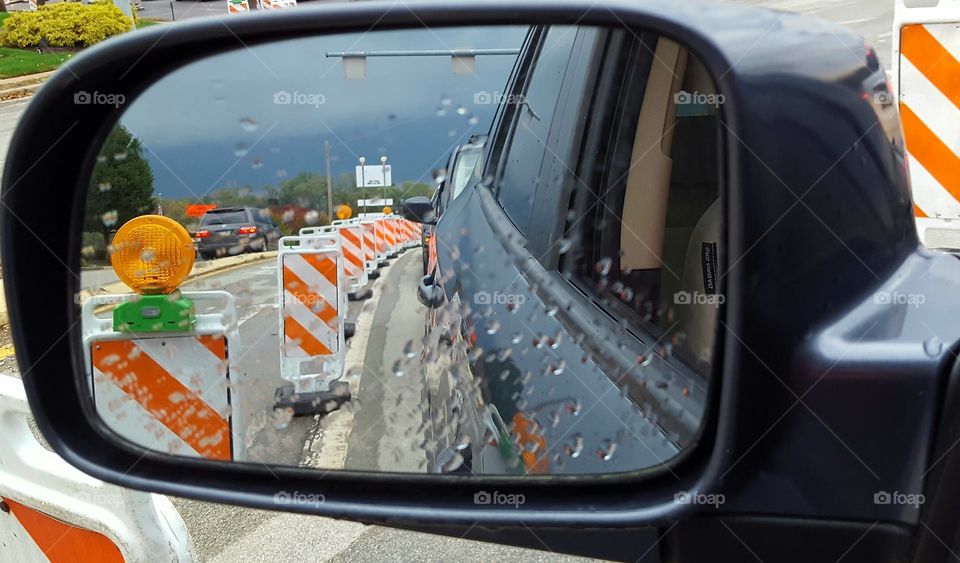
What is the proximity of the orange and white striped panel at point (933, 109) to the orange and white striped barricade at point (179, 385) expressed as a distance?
203 inches

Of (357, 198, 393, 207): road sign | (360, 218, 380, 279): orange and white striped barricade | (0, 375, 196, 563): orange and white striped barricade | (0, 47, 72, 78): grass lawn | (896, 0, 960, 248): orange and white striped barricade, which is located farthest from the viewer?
(0, 47, 72, 78): grass lawn

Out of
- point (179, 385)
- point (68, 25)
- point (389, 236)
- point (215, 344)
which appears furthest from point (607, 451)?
point (68, 25)

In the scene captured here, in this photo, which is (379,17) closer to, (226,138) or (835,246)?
(226,138)

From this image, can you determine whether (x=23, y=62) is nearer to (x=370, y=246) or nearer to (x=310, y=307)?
(x=310, y=307)

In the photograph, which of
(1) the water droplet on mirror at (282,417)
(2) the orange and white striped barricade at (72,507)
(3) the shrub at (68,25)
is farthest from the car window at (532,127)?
(3) the shrub at (68,25)

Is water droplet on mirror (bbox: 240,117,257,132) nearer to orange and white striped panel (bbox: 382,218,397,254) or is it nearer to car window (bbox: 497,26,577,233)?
orange and white striped panel (bbox: 382,218,397,254)

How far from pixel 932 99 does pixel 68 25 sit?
2804cm

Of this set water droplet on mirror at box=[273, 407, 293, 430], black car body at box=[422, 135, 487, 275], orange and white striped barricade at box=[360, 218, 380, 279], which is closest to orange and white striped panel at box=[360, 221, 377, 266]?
orange and white striped barricade at box=[360, 218, 380, 279]

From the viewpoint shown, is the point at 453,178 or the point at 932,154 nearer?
the point at 453,178

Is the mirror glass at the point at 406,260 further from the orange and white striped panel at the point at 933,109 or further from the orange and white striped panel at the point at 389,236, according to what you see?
the orange and white striped panel at the point at 933,109

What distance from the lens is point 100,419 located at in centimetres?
146

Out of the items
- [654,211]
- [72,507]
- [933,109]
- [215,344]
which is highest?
[933,109]

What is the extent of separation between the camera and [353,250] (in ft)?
4.83

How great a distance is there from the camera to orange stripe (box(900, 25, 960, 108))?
18.6 ft
